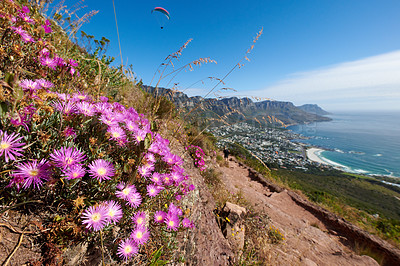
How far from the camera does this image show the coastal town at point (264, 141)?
3.02 m

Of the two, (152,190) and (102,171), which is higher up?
(102,171)

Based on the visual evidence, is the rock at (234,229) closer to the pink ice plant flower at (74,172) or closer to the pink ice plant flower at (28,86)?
the pink ice plant flower at (74,172)

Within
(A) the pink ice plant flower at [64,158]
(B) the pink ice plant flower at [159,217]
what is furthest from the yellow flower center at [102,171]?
(B) the pink ice plant flower at [159,217]

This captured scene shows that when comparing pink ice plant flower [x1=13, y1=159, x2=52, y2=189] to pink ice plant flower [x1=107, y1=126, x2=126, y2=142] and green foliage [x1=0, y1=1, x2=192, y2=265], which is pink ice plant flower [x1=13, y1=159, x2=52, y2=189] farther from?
pink ice plant flower [x1=107, y1=126, x2=126, y2=142]

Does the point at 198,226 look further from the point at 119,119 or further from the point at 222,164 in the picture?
the point at 222,164

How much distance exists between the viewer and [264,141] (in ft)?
156

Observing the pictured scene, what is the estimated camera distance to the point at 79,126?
109cm

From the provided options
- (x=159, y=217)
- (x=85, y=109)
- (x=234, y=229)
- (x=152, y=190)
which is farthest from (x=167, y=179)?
(x=234, y=229)

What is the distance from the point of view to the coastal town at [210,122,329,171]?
3.02 m

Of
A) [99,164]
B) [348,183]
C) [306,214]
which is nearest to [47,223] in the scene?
[99,164]

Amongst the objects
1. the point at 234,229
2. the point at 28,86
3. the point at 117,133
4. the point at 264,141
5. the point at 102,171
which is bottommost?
the point at 264,141

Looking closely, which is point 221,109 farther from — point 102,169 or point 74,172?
point 74,172

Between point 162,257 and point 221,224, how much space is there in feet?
6.03

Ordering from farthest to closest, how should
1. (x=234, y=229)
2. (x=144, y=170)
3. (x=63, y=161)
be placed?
(x=234, y=229)
(x=144, y=170)
(x=63, y=161)
